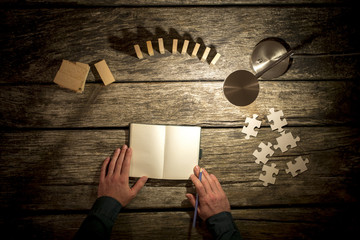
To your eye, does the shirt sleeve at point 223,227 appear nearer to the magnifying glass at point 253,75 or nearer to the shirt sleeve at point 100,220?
the shirt sleeve at point 100,220

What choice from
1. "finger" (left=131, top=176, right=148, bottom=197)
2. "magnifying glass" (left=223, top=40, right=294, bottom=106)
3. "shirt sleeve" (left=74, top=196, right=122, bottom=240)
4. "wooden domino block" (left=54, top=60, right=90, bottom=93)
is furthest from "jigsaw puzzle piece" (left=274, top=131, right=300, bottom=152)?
"wooden domino block" (left=54, top=60, right=90, bottom=93)

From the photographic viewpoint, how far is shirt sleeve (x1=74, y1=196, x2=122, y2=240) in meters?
1.04

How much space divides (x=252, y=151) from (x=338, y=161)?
1.86ft

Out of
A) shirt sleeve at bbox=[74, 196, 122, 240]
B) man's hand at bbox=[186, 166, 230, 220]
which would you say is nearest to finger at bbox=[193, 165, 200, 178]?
man's hand at bbox=[186, 166, 230, 220]

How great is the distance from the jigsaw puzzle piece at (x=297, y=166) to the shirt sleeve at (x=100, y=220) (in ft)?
3.48

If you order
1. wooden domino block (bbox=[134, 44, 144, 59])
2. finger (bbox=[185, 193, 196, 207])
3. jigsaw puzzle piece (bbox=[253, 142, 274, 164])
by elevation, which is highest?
wooden domino block (bbox=[134, 44, 144, 59])

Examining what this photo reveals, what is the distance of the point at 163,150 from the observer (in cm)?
116

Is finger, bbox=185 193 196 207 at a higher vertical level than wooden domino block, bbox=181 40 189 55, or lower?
lower

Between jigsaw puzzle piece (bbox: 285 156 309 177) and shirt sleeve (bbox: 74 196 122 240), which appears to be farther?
jigsaw puzzle piece (bbox: 285 156 309 177)

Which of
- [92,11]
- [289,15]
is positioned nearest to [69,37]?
[92,11]

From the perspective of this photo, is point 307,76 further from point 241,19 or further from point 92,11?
point 92,11

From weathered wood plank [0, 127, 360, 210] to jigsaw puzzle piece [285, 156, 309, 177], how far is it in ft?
0.10

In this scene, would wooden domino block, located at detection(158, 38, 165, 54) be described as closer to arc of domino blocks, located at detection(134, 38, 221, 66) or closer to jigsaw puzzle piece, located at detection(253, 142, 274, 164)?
arc of domino blocks, located at detection(134, 38, 221, 66)

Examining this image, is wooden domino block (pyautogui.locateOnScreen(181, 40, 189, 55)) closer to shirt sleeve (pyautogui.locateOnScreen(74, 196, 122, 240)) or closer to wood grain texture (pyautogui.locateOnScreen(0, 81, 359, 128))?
wood grain texture (pyautogui.locateOnScreen(0, 81, 359, 128))
